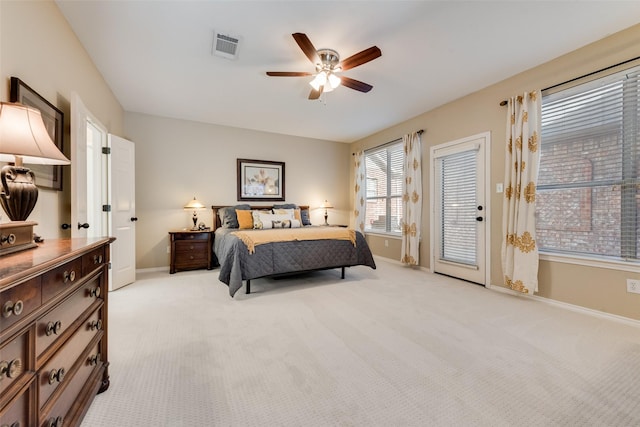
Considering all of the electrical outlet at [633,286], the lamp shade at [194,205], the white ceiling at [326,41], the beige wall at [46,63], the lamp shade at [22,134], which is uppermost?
the white ceiling at [326,41]

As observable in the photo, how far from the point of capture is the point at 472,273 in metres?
3.71

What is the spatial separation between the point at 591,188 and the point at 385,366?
9.04 ft

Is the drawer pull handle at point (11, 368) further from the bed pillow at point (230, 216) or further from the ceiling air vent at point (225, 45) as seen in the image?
the bed pillow at point (230, 216)

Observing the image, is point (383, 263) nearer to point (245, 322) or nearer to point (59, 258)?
point (245, 322)

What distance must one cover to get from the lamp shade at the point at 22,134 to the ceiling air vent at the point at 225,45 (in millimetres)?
1761

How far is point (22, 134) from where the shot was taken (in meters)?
1.13

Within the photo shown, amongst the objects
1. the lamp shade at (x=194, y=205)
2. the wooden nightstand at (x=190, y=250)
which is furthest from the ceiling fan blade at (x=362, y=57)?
the wooden nightstand at (x=190, y=250)

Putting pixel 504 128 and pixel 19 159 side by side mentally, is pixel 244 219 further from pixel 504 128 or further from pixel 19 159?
pixel 504 128

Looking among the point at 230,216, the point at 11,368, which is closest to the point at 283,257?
the point at 230,216

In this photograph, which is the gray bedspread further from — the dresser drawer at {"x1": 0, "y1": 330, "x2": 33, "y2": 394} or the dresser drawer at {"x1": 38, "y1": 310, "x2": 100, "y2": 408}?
the dresser drawer at {"x1": 0, "y1": 330, "x2": 33, "y2": 394}

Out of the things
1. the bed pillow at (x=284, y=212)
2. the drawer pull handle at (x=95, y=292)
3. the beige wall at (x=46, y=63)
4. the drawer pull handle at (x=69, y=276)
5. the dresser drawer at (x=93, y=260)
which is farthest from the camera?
the bed pillow at (x=284, y=212)

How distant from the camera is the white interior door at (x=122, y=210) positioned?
3.38m

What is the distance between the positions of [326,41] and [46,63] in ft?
7.22

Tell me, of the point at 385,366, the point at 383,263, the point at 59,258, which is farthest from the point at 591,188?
the point at 59,258
